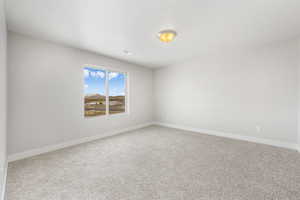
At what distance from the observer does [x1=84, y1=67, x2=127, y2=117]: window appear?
344 cm

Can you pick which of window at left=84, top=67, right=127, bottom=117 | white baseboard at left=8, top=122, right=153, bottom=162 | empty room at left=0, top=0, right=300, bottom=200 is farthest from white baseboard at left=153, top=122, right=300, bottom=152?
white baseboard at left=8, top=122, right=153, bottom=162

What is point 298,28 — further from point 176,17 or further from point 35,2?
point 35,2

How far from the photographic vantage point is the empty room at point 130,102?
5.42 feet

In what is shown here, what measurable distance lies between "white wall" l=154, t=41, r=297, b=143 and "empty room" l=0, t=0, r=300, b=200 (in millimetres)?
24

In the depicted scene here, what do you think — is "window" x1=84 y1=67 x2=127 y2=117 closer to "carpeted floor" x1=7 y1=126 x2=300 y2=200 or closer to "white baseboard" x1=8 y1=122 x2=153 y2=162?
"white baseboard" x1=8 y1=122 x2=153 y2=162

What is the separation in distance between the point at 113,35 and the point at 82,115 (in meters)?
2.07

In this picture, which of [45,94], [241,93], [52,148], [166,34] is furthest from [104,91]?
[241,93]

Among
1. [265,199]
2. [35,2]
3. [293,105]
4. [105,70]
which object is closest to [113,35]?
[35,2]

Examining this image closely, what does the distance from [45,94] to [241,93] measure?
15.3 feet

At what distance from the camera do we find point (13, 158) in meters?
2.27

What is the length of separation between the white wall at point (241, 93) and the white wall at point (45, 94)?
106 inches

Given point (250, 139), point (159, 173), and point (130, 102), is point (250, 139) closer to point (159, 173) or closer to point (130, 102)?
point (159, 173)

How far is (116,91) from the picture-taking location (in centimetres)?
416

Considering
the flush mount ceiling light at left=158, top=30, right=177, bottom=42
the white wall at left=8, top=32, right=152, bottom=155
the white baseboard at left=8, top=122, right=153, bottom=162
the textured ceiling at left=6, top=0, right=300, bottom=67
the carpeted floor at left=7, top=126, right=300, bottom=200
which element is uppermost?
the textured ceiling at left=6, top=0, right=300, bottom=67
